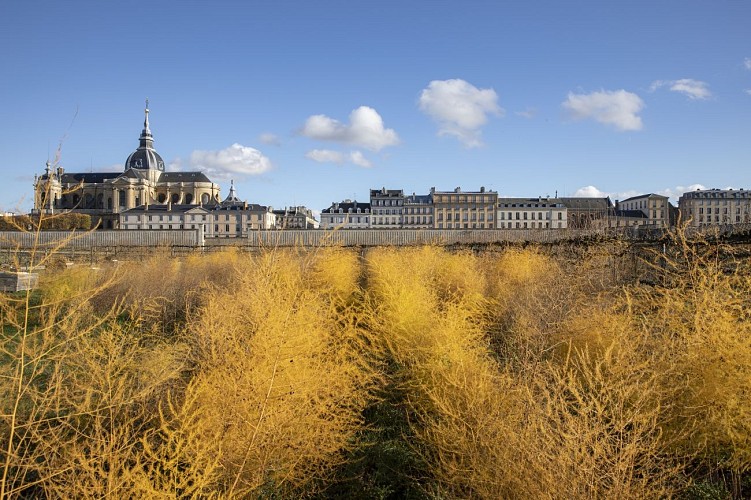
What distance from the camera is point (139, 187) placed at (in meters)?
94.6

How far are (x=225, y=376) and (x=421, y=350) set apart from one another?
123 inches

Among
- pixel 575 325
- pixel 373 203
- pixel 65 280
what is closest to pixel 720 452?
pixel 575 325

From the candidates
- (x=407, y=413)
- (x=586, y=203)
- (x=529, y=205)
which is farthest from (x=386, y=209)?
(x=407, y=413)

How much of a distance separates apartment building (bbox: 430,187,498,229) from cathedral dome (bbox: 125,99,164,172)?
59675mm

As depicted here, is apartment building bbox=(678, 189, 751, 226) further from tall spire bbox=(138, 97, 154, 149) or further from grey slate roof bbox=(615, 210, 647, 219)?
tall spire bbox=(138, 97, 154, 149)

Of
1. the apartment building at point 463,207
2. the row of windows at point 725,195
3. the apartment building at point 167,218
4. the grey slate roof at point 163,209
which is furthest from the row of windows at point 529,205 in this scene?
the grey slate roof at point 163,209

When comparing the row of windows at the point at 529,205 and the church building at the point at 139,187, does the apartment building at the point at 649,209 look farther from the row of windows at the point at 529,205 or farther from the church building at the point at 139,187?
the church building at the point at 139,187

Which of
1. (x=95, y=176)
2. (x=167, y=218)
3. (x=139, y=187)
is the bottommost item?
(x=167, y=218)

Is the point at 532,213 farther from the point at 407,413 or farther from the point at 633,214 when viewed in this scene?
the point at 407,413

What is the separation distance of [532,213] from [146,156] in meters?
76.6

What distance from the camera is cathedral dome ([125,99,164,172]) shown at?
10312 cm

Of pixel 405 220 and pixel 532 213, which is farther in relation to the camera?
pixel 405 220

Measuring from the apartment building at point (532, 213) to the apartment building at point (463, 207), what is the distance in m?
2.24

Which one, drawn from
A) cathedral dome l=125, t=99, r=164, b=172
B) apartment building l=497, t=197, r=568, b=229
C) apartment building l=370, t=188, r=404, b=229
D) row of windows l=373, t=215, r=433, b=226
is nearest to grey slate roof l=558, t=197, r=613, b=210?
apartment building l=497, t=197, r=568, b=229
